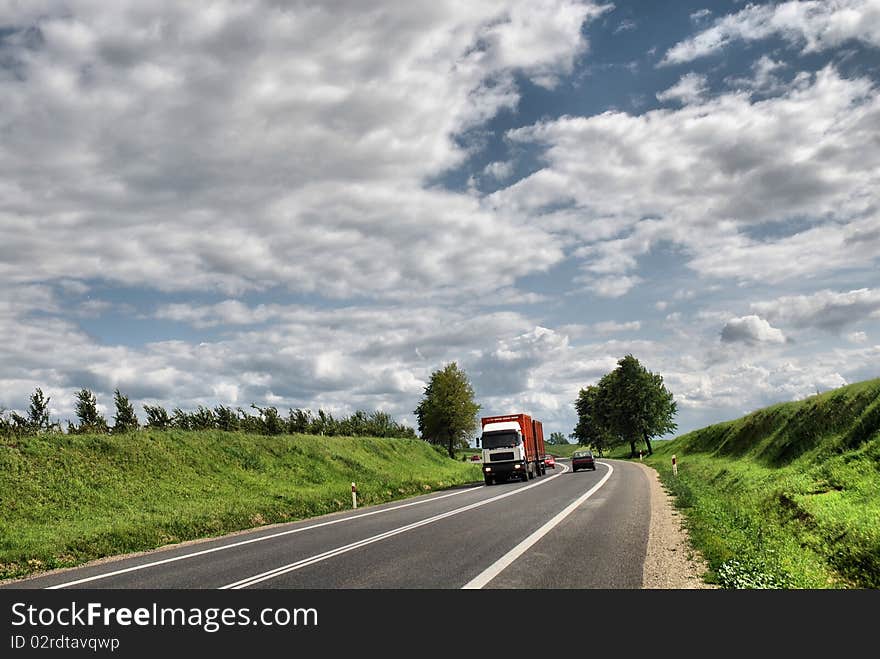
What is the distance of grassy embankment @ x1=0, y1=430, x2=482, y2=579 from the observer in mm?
16172

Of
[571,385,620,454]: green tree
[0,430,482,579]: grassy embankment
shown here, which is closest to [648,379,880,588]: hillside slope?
[0,430,482,579]: grassy embankment

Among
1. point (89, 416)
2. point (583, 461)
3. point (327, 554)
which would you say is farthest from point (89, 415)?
point (583, 461)

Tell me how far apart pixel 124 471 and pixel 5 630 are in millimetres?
18635

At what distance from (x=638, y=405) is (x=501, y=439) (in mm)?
53936

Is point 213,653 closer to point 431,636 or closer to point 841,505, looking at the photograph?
point 431,636

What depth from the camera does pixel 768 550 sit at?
1086 centimetres

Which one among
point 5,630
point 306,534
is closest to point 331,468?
point 306,534

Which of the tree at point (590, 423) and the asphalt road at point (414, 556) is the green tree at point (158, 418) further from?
the tree at point (590, 423)

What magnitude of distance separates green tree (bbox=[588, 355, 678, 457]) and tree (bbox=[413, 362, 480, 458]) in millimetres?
21795

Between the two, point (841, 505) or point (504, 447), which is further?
point (504, 447)

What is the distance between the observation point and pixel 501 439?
3747 centimetres

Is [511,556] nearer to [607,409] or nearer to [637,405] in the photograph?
[637,405]

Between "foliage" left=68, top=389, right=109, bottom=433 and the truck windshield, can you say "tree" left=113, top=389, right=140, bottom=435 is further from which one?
the truck windshield

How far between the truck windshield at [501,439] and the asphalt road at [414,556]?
17616 millimetres
